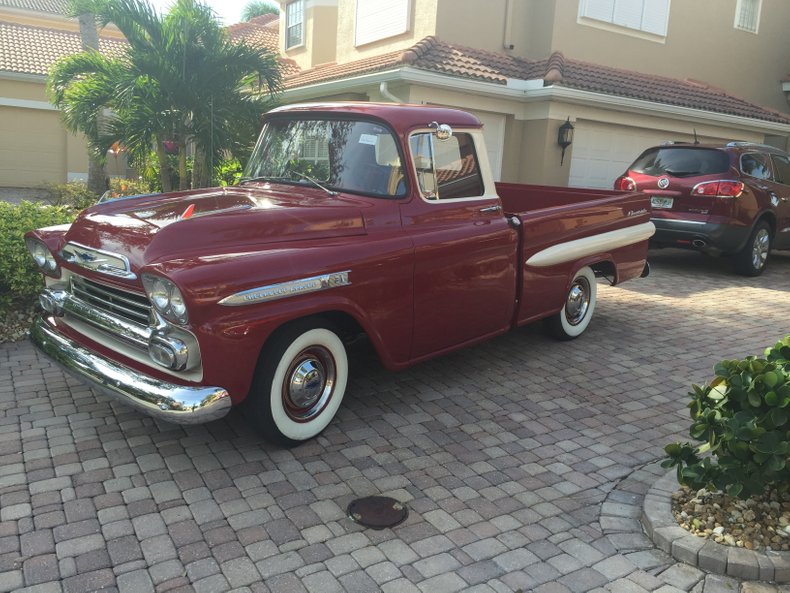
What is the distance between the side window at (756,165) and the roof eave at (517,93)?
2.90 m

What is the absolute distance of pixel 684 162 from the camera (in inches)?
376

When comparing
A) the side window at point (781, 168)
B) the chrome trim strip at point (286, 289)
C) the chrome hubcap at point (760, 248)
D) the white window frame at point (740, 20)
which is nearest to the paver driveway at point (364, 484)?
the chrome trim strip at point (286, 289)

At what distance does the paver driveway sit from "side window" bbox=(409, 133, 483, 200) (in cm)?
145

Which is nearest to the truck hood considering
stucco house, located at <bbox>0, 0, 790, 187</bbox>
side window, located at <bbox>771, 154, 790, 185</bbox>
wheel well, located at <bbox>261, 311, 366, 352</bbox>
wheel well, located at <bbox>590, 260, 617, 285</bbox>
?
wheel well, located at <bbox>261, 311, 366, 352</bbox>

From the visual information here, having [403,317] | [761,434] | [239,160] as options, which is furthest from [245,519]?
[239,160]

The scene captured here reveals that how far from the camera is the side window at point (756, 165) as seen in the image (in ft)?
31.0

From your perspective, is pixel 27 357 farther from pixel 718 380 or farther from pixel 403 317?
pixel 718 380

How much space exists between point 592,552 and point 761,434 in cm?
92

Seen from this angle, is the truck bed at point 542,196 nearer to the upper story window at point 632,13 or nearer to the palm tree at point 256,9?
the upper story window at point 632,13

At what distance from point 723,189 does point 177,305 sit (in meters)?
8.13

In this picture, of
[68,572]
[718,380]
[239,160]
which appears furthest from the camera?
[239,160]

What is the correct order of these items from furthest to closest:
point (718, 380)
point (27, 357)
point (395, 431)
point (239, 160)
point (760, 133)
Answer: point (760, 133), point (239, 160), point (27, 357), point (395, 431), point (718, 380)

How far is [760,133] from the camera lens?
1505 cm

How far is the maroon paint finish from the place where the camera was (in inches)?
136
